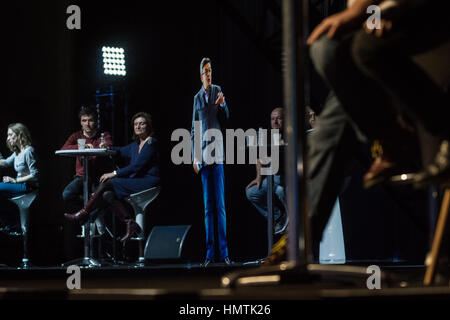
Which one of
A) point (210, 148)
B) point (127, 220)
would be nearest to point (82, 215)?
point (127, 220)

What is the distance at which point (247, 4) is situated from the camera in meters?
8.14

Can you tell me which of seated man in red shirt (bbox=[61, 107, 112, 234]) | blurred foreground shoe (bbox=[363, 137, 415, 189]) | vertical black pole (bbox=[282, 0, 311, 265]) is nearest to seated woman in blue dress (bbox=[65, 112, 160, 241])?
seated man in red shirt (bbox=[61, 107, 112, 234])

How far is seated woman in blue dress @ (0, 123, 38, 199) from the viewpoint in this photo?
616 centimetres

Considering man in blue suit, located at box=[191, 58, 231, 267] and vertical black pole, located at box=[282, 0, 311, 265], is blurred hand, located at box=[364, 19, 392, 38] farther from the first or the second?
man in blue suit, located at box=[191, 58, 231, 267]

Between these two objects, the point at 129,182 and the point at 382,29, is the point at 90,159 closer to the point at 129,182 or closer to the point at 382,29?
the point at 129,182

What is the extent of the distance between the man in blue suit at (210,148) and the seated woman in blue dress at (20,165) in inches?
54.2

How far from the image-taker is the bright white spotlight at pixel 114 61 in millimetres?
7352

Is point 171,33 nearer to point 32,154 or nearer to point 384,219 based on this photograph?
point 32,154

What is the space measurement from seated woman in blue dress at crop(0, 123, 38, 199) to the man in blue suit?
1.38m

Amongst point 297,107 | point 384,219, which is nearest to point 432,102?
point 297,107

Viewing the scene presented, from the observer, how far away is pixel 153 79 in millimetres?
7809

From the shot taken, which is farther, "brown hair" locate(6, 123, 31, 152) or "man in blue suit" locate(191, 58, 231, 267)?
"brown hair" locate(6, 123, 31, 152)

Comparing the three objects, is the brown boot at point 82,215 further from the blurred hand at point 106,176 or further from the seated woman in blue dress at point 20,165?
the seated woman in blue dress at point 20,165

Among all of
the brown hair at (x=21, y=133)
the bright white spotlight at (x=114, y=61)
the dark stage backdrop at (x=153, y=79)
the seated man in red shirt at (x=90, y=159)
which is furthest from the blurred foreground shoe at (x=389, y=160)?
the bright white spotlight at (x=114, y=61)
